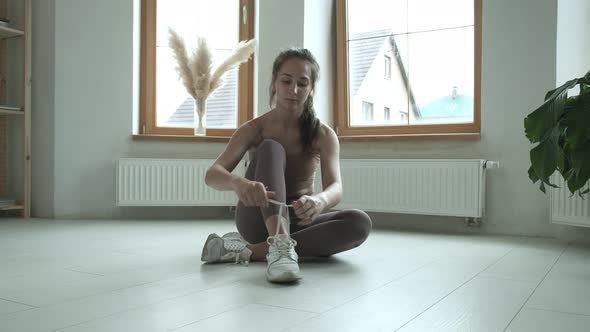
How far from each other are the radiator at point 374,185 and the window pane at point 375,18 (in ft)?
3.06

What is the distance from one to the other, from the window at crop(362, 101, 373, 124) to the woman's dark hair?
1659mm

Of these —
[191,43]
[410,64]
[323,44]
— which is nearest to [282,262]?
[410,64]

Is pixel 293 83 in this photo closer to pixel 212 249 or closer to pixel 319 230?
pixel 319 230

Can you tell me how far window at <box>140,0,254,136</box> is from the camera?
3.77 metres

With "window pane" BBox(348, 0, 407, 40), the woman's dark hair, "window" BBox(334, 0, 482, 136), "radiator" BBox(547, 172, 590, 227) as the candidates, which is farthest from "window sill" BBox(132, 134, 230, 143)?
"radiator" BBox(547, 172, 590, 227)

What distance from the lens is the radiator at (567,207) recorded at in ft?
8.23

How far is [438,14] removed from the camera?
10.9 feet

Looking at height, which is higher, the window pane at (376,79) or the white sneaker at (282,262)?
the window pane at (376,79)

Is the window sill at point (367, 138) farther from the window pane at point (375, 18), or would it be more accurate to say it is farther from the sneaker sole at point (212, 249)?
the sneaker sole at point (212, 249)

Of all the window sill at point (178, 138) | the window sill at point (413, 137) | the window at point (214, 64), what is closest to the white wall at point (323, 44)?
the window sill at point (413, 137)

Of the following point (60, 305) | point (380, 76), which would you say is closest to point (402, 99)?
point (380, 76)

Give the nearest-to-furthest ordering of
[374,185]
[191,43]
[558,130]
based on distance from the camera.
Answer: [558,130]
[374,185]
[191,43]

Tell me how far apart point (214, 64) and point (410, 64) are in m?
1.38

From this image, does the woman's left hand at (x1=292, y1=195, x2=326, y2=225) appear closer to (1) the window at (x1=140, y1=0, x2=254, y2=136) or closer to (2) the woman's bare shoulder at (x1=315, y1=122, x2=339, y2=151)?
(2) the woman's bare shoulder at (x1=315, y1=122, x2=339, y2=151)
